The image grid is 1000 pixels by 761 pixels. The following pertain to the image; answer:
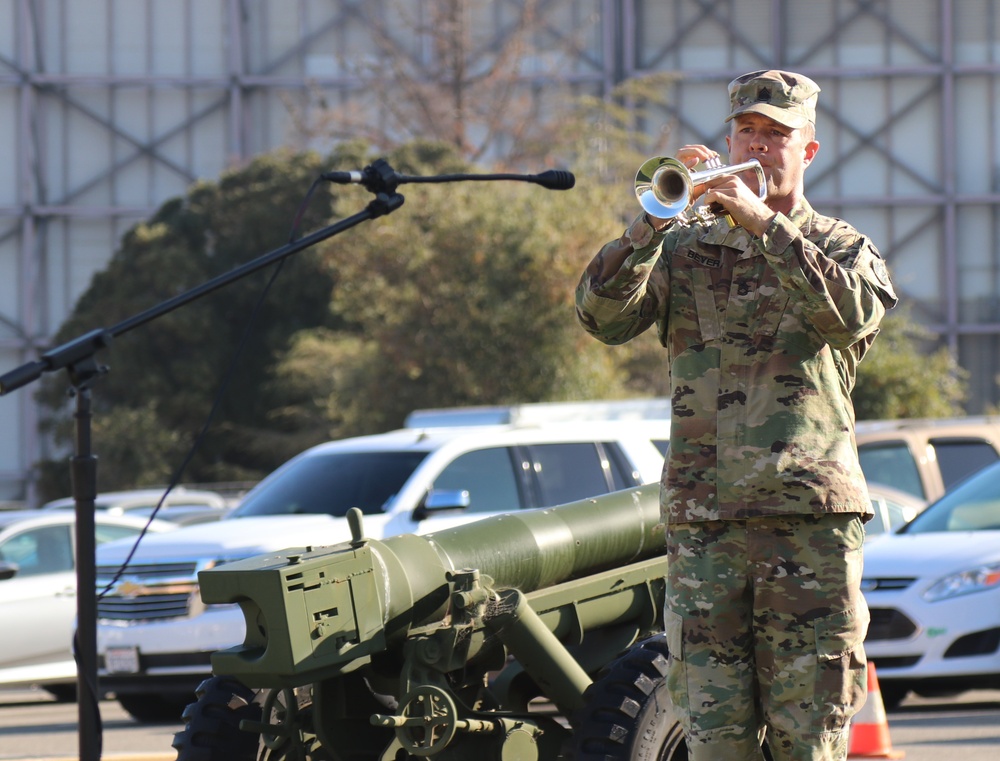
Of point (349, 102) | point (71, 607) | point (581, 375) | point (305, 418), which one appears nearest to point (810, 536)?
point (71, 607)

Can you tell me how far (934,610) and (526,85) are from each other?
3033 cm

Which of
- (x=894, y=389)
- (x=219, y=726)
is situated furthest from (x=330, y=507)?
(x=894, y=389)

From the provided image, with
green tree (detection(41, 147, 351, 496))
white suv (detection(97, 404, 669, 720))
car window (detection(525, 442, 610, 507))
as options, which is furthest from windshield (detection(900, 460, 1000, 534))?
green tree (detection(41, 147, 351, 496))

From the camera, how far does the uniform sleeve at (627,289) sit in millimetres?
4082

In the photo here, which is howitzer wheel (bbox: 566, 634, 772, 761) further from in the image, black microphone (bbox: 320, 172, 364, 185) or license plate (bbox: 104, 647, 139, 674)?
license plate (bbox: 104, 647, 139, 674)

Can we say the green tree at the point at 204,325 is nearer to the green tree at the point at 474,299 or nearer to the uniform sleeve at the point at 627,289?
the green tree at the point at 474,299

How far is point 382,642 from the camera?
5.50 m

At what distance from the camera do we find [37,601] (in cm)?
1300

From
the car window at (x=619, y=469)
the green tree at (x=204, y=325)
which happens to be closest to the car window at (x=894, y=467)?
the car window at (x=619, y=469)

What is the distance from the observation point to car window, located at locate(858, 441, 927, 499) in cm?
1432

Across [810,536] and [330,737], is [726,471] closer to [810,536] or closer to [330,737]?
[810,536]

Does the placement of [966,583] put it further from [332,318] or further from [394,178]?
[332,318]

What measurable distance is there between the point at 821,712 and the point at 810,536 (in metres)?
0.42

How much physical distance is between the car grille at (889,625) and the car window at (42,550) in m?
6.38
